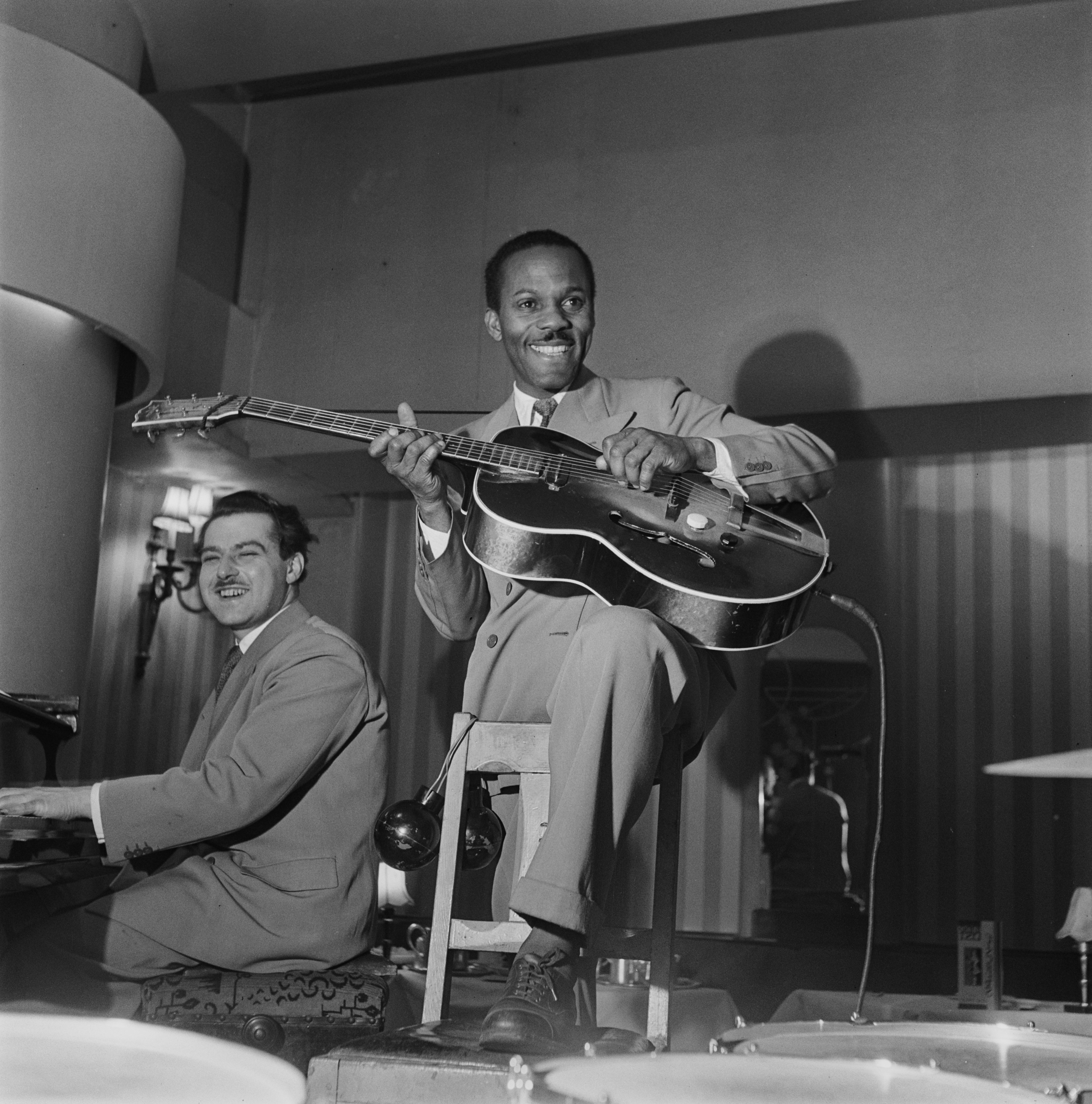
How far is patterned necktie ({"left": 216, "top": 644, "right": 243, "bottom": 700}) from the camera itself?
2.62m

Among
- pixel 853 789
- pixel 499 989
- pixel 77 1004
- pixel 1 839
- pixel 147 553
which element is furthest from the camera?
pixel 853 789

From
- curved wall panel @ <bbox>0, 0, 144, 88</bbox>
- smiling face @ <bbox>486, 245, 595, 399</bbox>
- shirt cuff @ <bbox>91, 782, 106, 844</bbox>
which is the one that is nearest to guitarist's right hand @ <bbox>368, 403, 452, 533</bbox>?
smiling face @ <bbox>486, 245, 595, 399</bbox>

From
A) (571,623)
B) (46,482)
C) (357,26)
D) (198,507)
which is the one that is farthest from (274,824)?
(198,507)

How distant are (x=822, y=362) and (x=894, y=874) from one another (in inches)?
78.2

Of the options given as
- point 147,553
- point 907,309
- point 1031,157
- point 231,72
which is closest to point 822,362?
point 907,309

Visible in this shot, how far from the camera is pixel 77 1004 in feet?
7.23

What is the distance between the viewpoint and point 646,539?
2.06 meters

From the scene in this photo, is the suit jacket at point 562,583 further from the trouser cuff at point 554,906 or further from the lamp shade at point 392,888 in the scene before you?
the lamp shade at point 392,888

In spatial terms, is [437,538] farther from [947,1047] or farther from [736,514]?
[947,1047]

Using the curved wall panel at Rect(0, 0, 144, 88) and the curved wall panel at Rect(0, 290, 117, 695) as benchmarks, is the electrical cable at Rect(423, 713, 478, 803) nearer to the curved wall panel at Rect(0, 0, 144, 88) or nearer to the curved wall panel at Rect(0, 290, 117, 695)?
the curved wall panel at Rect(0, 290, 117, 695)

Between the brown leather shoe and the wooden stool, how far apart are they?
164 millimetres

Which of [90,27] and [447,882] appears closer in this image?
[447,882]

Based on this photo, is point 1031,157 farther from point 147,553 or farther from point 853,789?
point 147,553

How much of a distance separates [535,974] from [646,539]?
2.42ft
